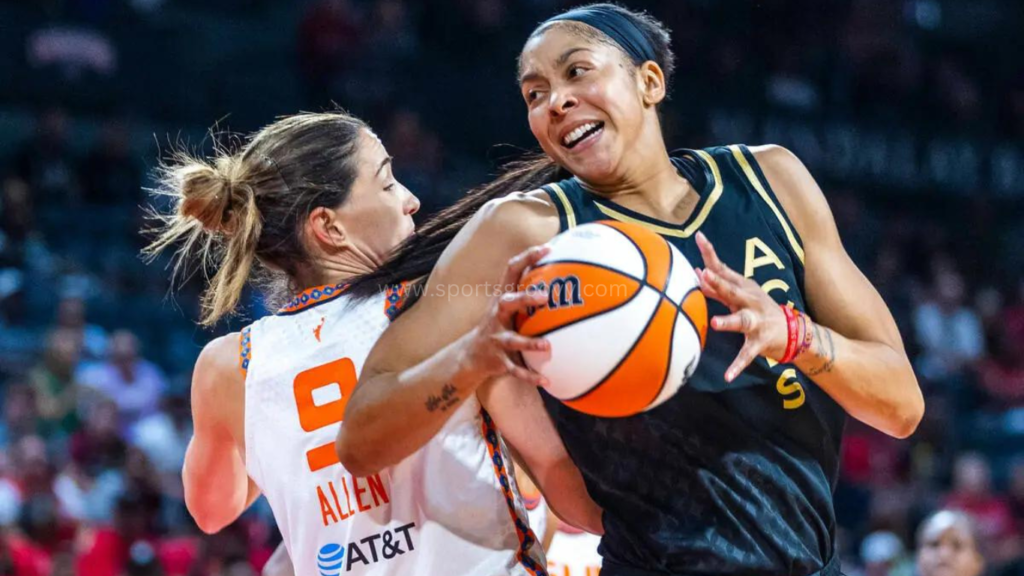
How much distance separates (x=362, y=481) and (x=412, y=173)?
7.85 meters

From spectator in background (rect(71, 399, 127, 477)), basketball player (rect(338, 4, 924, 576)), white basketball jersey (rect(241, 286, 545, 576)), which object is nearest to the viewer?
basketball player (rect(338, 4, 924, 576))

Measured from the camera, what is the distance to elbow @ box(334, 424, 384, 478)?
109 inches

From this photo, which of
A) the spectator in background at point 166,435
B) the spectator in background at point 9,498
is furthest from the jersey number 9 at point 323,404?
the spectator in background at point 166,435

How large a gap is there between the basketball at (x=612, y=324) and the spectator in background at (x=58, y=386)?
6099mm

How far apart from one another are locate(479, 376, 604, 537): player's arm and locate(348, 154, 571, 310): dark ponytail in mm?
293

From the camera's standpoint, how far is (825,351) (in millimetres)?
2639

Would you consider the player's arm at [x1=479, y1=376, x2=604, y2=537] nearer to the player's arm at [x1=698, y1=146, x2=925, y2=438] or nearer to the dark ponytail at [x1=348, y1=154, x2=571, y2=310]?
the dark ponytail at [x1=348, y1=154, x2=571, y2=310]

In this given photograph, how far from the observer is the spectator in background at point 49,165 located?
379 inches

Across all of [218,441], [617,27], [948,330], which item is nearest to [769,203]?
[617,27]

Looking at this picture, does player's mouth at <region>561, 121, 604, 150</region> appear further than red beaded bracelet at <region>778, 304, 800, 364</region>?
Yes

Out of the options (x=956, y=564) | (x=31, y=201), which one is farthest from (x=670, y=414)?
(x=31, y=201)

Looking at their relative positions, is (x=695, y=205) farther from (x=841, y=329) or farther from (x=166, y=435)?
(x=166, y=435)

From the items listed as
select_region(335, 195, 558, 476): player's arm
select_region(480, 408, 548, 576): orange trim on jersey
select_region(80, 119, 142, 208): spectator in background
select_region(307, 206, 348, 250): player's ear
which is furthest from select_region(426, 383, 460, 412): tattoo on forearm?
select_region(80, 119, 142, 208): spectator in background

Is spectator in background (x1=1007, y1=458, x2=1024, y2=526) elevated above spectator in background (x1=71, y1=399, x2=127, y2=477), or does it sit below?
below
